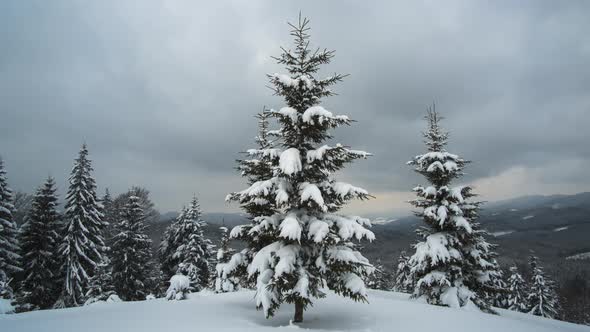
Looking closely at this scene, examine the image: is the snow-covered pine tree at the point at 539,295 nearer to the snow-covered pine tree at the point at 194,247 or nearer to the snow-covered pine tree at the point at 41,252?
the snow-covered pine tree at the point at 194,247

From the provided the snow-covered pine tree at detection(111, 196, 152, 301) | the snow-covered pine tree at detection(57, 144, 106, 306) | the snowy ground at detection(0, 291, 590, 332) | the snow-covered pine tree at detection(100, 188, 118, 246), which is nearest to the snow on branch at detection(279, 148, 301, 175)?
the snowy ground at detection(0, 291, 590, 332)

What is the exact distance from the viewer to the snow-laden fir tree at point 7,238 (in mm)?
25781

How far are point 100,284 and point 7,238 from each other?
8316 millimetres

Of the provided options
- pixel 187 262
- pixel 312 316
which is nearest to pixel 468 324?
pixel 312 316

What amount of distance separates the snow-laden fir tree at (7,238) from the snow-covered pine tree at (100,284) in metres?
5.48

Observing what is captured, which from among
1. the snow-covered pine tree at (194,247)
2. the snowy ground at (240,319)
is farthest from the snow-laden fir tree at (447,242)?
the snow-covered pine tree at (194,247)

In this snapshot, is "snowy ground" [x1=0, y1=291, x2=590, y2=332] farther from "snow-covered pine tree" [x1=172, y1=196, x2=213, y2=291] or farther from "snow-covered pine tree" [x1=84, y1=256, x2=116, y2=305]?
"snow-covered pine tree" [x1=172, y1=196, x2=213, y2=291]

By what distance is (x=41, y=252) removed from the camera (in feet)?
89.7

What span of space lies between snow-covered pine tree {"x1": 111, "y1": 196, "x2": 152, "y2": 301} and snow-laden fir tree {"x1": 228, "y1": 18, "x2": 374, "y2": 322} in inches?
1004

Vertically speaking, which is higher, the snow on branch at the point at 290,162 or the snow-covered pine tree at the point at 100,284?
the snow on branch at the point at 290,162

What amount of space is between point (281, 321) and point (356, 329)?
8.72 feet

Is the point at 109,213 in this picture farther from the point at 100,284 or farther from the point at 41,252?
the point at 41,252

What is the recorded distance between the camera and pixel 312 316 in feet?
39.3

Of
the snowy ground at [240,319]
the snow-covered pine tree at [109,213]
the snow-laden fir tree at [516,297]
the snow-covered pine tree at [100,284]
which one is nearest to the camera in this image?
the snowy ground at [240,319]
